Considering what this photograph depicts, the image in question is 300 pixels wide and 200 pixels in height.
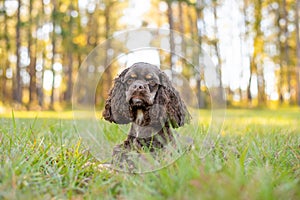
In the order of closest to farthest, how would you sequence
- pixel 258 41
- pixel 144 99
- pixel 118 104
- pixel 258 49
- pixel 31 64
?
pixel 144 99
pixel 118 104
pixel 31 64
pixel 258 41
pixel 258 49

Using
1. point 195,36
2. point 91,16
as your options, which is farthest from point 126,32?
point 91,16

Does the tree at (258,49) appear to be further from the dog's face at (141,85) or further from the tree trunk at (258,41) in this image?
the dog's face at (141,85)

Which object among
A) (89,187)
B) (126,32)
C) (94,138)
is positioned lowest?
(89,187)

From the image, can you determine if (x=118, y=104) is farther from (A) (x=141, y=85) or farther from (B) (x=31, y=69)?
(B) (x=31, y=69)

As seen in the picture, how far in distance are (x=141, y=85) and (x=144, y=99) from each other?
12 cm

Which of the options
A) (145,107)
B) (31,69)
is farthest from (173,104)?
(31,69)

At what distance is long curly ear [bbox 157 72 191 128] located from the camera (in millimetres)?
2684

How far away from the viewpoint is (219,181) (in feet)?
6.04

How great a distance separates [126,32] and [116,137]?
0.91 m

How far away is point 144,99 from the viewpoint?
252 centimetres

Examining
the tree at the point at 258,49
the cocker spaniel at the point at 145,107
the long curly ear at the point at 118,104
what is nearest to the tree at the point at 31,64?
the tree at the point at 258,49

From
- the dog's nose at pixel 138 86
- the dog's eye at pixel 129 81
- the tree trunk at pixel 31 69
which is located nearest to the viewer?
the dog's nose at pixel 138 86

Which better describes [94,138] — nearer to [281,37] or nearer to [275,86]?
[281,37]

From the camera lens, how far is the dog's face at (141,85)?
2484mm
